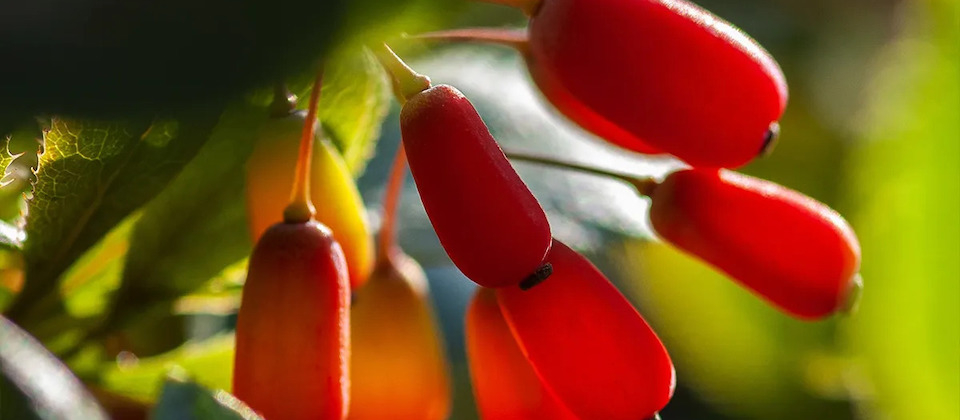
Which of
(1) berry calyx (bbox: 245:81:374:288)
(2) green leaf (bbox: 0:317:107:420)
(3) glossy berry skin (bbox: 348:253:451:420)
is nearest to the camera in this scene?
(2) green leaf (bbox: 0:317:107:420)

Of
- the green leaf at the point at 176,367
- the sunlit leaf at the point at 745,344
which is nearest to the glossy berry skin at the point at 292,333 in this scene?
the green leaf at the point at 176,367

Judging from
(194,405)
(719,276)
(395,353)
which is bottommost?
(719,276)

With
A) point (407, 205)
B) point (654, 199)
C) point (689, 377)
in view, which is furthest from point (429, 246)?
point (689, 377)

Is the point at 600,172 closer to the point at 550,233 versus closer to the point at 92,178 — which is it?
the point at 550,233

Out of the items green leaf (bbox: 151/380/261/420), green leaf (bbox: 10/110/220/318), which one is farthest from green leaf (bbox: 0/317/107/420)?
green leaf (bbox: 10/110/220/318)

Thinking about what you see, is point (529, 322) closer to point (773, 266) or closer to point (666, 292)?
point (773, 266)

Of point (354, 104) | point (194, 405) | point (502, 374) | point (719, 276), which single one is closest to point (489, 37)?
point (354, 104)

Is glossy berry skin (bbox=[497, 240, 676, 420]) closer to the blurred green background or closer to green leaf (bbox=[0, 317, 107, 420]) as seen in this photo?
the blurred green background
